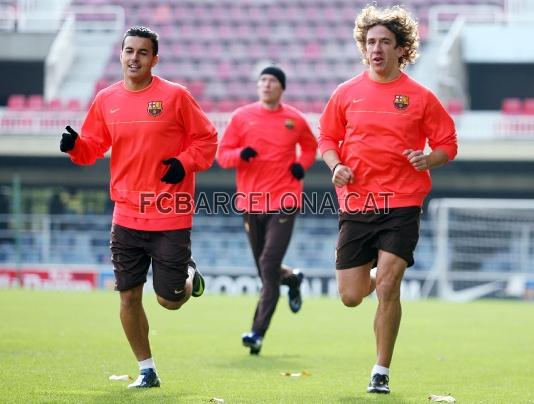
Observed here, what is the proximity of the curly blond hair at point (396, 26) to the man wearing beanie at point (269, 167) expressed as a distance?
3.37m

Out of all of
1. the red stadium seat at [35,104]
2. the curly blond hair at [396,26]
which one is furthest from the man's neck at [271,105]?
the red stadium seat at [35,104]

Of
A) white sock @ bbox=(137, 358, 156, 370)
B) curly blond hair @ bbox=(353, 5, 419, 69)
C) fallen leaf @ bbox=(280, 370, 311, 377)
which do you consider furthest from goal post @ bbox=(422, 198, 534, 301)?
white sock @ bbox=(137, 358, 156, 370)

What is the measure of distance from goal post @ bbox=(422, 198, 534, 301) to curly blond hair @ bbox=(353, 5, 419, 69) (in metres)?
17.1

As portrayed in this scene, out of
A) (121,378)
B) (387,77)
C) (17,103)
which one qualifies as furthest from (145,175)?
(17,103)

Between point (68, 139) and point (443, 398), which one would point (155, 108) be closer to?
point (68, 139)

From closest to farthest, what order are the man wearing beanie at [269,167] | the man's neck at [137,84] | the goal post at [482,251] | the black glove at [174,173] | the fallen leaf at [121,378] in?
1. the black glove at [174,173]
2. the man's neck at [137,84]
3. the fallen leaf at [121,378]
4. the man wearing beanie at [269,167]
5. the goal post at [482,251]

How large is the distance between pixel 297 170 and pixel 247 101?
74.4 ft

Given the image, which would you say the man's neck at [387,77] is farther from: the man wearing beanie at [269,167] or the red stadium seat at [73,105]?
the red stadium seat at [73,105]

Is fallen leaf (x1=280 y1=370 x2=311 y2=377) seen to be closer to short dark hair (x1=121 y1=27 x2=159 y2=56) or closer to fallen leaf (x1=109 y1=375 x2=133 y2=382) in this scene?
fallen leaf (x1=109 y1=375 x2=133 y2=382)

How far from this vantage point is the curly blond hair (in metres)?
7.86

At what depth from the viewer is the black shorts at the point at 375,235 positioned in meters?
7.71

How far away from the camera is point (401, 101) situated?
25.5 ft

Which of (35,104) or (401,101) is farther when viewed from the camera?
(35,104)

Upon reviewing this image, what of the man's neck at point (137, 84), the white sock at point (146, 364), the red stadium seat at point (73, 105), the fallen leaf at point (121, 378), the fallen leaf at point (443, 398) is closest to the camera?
the fallen leaf at point (443, 398)
